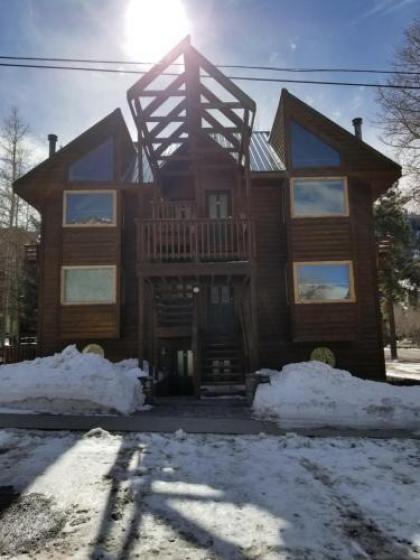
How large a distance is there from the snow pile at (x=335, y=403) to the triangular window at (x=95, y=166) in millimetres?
9043

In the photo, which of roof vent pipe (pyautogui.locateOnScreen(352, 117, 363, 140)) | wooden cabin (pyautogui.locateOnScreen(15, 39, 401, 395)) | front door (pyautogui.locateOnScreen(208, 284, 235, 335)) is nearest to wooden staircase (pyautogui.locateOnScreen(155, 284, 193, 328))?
wooden cabin (pyautogui.locateOnScreen(15, 39, 401, 395))

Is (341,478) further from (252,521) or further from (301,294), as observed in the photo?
(301,294)

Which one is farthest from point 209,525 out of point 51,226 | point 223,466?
point 51,226

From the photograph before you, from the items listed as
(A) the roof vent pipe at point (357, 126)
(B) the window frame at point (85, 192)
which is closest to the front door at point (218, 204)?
(B) the window frame at point (85, 192)

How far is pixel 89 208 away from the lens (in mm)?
12914

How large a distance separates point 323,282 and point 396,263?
A: 18537mm

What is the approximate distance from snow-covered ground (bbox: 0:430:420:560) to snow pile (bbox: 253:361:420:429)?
44.6 inches

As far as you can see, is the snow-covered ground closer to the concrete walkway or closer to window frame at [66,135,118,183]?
the concrete walkway

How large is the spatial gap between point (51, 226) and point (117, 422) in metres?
8.54

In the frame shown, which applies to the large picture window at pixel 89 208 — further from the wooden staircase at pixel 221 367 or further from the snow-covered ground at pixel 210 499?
the snow-covered ground at pixel 210 499

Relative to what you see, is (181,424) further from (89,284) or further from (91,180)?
(91,180)

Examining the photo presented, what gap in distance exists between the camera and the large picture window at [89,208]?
12844 mm

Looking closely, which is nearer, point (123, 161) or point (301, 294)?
point (301, 294)

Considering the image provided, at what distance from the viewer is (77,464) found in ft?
15.5
